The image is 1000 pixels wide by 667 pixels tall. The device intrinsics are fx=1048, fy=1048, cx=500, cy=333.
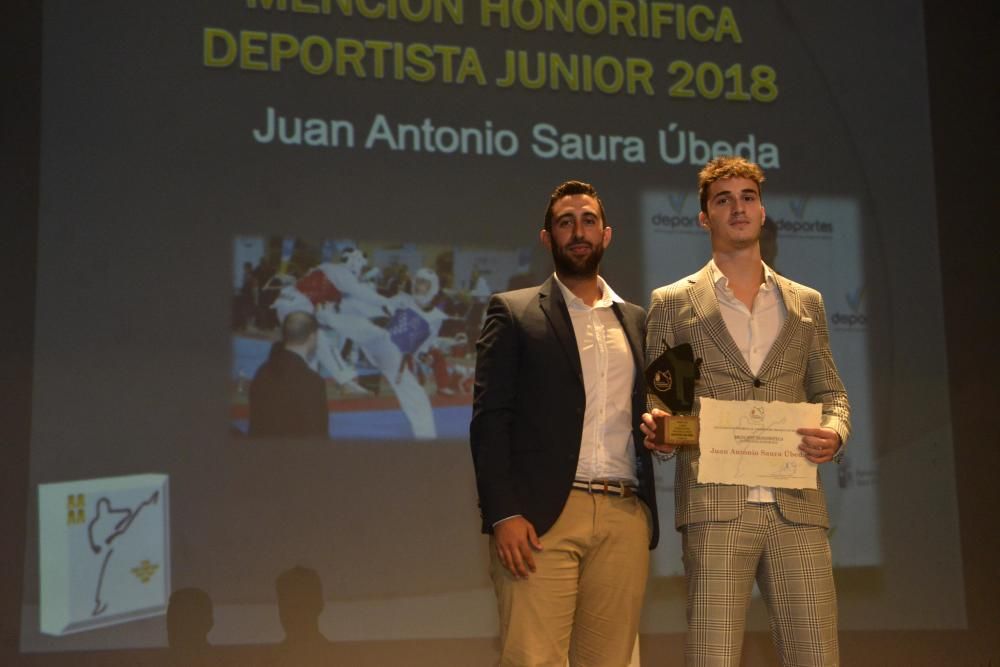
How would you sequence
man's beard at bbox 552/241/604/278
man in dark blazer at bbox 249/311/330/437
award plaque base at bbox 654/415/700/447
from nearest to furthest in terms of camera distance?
award plaque base at bbox 654/415/700/447 → man's beard at bbox 552/241/604/278 → man in dark blazer at bbox 249/311/330/437

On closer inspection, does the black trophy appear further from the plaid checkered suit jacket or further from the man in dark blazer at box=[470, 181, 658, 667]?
the man in dark blazer at box=[470, 181, 658, 667]

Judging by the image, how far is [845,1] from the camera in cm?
459

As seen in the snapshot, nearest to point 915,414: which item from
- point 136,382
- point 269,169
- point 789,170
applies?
point 789,170

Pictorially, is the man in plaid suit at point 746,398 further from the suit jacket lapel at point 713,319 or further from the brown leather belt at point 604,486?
the brown leather belt at point 604,486

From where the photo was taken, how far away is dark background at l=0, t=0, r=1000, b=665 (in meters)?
3.73

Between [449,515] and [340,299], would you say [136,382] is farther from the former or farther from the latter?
[449,515]

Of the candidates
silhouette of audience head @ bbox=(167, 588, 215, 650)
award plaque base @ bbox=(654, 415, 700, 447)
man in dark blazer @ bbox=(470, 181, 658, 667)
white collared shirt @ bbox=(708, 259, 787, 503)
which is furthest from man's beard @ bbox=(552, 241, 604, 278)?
silhouette of audience head @ bbox=(167, 588, 215, 650)

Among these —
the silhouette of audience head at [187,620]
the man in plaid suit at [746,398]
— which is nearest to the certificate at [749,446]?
the man in plaid suit at [746,398]

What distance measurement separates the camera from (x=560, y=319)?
2.46 meters

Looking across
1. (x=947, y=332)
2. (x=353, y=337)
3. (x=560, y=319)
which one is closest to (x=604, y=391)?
(x=560, y=319)

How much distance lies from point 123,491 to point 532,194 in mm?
1907

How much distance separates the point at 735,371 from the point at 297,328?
200 centimetres

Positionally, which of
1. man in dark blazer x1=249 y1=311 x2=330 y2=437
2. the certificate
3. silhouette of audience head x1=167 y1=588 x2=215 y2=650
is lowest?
silhouette of audience head x1=167 y1=588 x2=215 y2=650

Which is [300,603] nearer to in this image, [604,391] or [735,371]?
[604,391]
